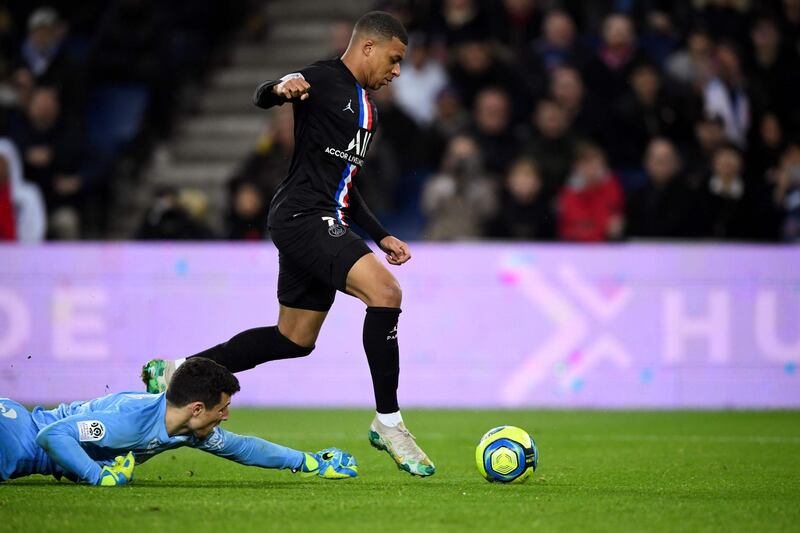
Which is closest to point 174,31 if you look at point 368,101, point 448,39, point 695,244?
point 448,39

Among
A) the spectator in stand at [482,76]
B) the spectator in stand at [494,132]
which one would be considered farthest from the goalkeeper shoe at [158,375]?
the spectator in stand at [482,76]

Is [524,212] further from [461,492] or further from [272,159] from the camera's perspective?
[461,492]

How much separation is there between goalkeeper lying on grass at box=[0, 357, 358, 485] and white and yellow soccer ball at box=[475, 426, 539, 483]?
0.97 m

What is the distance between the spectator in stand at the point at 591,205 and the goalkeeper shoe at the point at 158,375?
6073 mm

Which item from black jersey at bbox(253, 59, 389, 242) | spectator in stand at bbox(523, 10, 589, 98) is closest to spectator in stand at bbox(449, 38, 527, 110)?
spectator in stand at bbox(523, 10, 589, 98)

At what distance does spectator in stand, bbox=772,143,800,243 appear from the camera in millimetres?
12117

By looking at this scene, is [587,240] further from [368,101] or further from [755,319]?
[368,101]

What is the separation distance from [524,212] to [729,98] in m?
2.91

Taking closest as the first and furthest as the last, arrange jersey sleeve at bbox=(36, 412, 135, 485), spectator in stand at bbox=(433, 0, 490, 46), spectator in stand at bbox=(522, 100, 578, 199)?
1. jersey sleeve at bbox=(36, 412, 135, 485)
2. spectator in stand at bbox=(522, 100, 578, 199)
3. spectator in stand at bbox=(433, 0, 490, 46)

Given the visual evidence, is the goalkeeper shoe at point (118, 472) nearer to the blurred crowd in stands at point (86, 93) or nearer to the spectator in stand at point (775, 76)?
the blurred crowd in stands at point (86, 93)

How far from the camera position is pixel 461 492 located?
229 inches

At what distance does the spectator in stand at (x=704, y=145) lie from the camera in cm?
1248

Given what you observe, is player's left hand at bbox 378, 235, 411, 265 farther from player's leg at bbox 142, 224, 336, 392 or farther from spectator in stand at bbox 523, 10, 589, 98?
spectator in stand at bbox 523, 10, 589, 98

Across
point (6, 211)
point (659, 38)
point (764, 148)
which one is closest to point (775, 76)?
point (764, 148)
